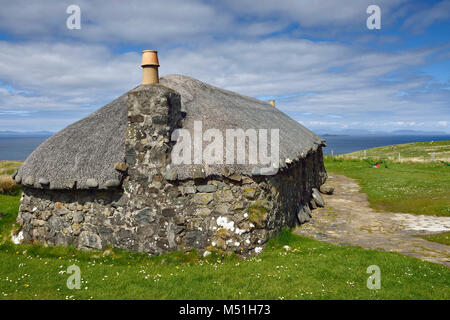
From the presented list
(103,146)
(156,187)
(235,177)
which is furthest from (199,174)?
(103,146)

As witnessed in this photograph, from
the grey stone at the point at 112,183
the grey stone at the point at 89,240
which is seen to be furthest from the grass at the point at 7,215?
the grey stone at the point at 112,183

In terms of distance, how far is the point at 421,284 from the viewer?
20.4 feet

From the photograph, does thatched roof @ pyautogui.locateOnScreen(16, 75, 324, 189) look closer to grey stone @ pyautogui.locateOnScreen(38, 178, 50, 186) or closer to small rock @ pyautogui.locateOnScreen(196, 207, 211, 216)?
grey stone @ pyautogui.locateOnScreen(38, 178, 50, 186)

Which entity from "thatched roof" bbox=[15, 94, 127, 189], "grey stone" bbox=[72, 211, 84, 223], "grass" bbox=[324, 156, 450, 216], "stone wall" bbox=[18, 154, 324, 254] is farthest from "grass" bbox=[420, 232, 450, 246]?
"grey stone" bbox=[72, 211, 84, 223]

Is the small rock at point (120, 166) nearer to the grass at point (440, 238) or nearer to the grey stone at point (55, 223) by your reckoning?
the grey stone at point (55, 223)

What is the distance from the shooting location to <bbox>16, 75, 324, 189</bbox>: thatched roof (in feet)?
28.1

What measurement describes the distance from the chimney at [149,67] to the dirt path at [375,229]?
264 inches

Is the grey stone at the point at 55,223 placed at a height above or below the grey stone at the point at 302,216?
above

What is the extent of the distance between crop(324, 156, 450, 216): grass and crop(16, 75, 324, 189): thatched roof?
611 cm

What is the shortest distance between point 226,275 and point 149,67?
19.6 ft

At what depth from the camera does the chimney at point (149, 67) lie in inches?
352

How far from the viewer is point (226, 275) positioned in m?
6.89

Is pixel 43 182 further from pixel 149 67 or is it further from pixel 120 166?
pixel 149 67
